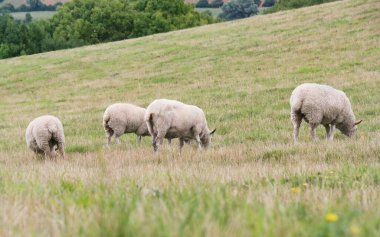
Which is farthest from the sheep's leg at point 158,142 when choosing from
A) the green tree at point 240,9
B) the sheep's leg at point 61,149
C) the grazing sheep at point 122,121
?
the green tree at point 240,9

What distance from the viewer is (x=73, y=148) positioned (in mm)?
12844

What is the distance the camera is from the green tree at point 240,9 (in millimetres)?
97875

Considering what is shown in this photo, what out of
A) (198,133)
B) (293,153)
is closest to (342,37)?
(198,133)

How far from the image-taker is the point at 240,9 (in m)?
98.8

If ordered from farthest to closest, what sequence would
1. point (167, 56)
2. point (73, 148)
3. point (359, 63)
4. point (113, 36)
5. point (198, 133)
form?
point (113, 36)
point (167, 56)
point (359, 63)
point (73, 148)
point (198, 133)

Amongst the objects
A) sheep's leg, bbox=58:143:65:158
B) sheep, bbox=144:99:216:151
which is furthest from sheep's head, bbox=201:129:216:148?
sheep's leg, bbox=58:143:65:158

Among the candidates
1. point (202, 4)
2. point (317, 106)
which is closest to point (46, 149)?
point (317, 106)

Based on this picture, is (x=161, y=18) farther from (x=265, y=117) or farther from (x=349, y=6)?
(x=265, y=117)

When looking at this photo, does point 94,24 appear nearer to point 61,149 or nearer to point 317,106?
point 61,149

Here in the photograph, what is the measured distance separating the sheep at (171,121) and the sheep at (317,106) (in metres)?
2.20

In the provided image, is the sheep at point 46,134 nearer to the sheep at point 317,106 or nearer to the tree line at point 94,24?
the sheep at point 317,106

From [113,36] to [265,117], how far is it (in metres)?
56.1

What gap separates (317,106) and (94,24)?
62704 mm

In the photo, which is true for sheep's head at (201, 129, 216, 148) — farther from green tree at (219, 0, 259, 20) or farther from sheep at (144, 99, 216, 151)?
green tree at (219, 0, 259, 20)
